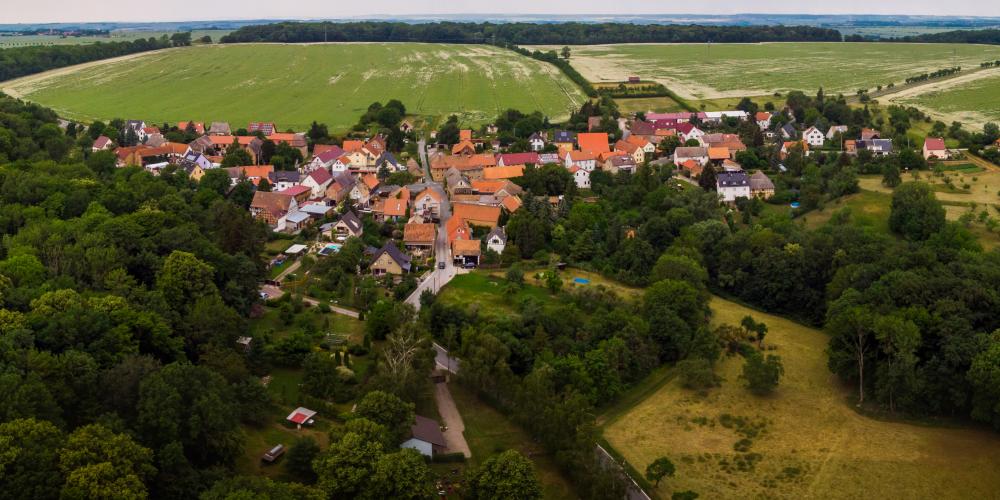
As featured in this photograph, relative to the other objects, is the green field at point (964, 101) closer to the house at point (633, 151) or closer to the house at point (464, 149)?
the house at point (633, 151)

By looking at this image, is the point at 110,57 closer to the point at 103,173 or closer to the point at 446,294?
the point at 103,173

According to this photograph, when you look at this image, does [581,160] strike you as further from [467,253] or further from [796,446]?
[796,446]

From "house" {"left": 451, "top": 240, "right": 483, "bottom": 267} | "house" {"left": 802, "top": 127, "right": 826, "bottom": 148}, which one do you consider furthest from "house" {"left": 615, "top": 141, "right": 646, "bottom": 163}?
"house" {"left": 451, "top": 240, "right": 483, "bottom": 267}

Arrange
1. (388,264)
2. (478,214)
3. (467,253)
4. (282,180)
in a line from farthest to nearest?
(282,180), (478,214), (467,253), (388,264)

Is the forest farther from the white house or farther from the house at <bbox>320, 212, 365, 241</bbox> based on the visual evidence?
the house at <bbox>320, 212, 365, 241</bbox>

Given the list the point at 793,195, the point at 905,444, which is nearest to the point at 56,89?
the point at 793,195

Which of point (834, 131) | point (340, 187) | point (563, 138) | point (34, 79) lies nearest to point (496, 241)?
point (340, 187)
